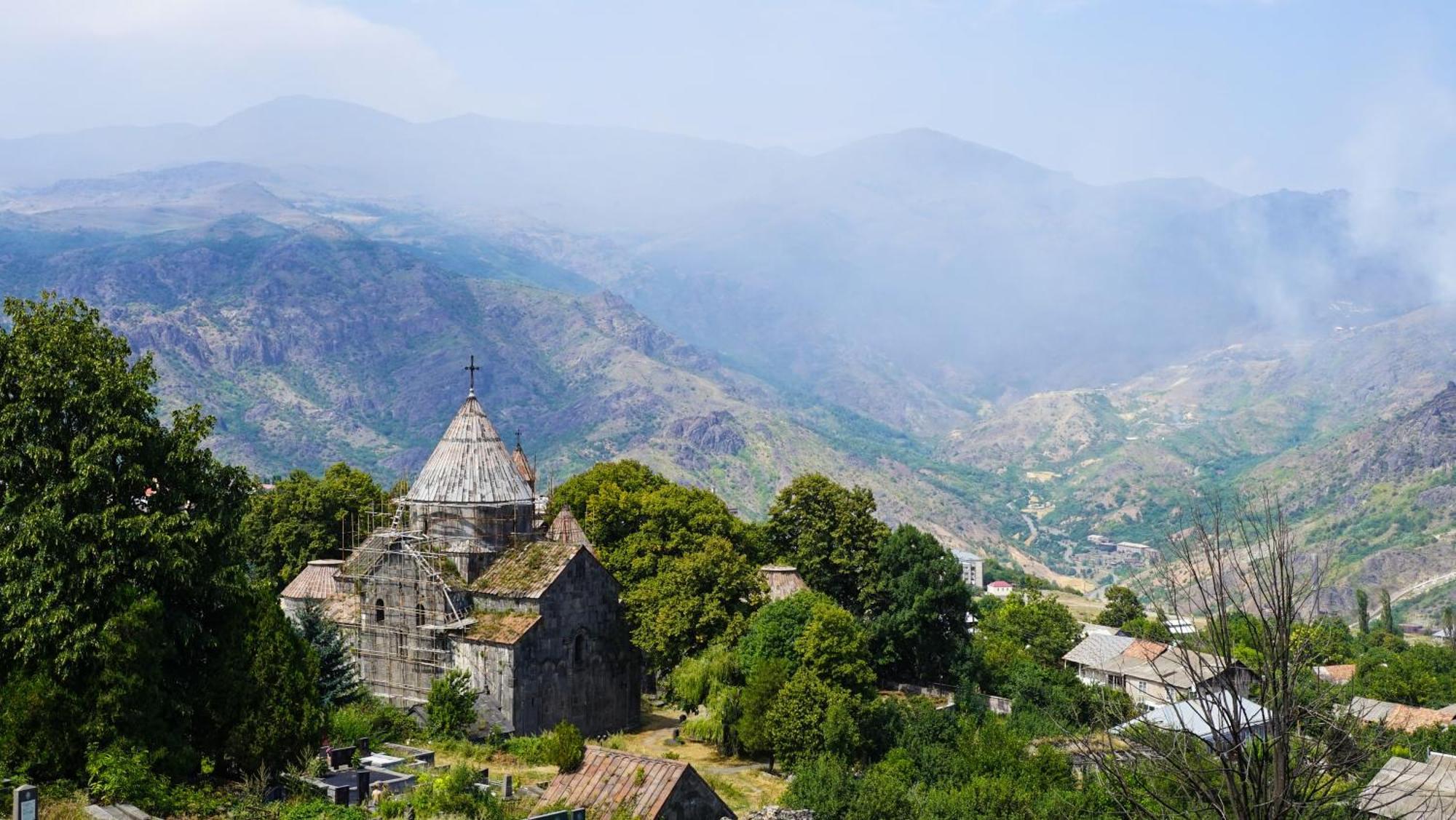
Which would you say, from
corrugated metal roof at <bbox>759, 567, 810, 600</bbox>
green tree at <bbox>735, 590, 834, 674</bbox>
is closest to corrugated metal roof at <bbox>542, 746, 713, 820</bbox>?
green tree at <bbox>735, 590, 834, 674</bbox>

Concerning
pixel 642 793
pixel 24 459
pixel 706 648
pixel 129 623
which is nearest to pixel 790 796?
pixel 642 793

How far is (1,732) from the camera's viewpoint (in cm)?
2366

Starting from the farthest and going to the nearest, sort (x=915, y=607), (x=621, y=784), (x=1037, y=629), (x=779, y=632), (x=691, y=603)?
1. (x=1037, y=629)
2. (x=915, y=607)
3. (x=691, y=603)
4. (x=779, y=632)
5. (x=621, y=784)

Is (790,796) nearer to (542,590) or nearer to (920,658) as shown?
(542,590)

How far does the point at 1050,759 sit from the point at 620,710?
→ 53.2 ft

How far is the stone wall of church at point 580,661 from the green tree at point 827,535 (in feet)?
38.0

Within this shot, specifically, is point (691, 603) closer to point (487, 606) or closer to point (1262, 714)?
point (487, 606)

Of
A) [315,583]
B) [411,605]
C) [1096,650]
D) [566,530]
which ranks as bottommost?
[1096,650]

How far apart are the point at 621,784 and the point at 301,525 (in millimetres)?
35587

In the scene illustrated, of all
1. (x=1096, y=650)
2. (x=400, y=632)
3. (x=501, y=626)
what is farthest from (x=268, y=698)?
(x=1096, y=650)

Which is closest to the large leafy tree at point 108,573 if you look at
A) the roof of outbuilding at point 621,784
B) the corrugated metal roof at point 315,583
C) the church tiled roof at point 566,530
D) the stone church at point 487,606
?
the roof of outbuilding at point 621,784

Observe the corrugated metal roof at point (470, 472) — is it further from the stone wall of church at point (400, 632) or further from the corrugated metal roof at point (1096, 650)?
the corrugated metal roof at point (1096, 650)

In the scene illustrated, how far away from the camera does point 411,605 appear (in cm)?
4488

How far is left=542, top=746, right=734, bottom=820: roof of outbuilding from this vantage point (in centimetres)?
2841
